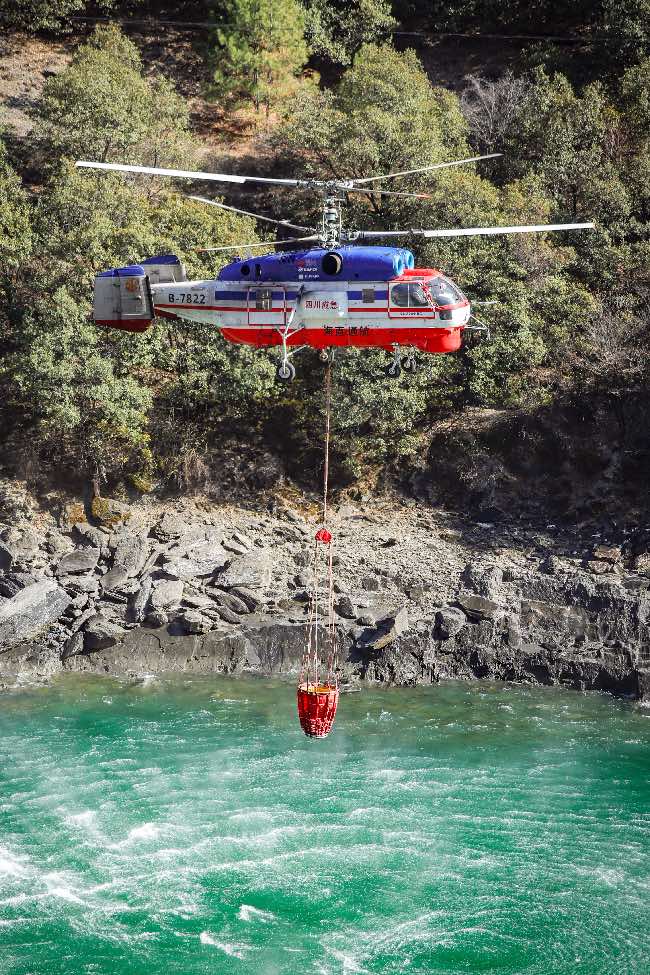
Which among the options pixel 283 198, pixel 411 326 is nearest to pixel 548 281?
pixel 283 198

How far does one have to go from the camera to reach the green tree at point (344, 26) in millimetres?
56781

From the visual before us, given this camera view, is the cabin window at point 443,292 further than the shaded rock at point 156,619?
No

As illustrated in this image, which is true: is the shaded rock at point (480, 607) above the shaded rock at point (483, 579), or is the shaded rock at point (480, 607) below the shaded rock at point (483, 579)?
below

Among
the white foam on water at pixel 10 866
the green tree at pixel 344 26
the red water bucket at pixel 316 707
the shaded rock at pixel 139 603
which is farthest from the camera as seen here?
the green tree at pixel 344 26

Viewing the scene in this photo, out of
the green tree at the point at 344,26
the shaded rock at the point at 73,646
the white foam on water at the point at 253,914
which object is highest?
the green tree at the point at 344,26

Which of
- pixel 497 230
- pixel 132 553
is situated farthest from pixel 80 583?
pixel 497 230

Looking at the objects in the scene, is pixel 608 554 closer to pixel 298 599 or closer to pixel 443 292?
pixel 298 599

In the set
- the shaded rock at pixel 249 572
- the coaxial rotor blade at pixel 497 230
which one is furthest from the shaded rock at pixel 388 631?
the coaxial rotor blade at pixel 497 230

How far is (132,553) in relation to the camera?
38.4m

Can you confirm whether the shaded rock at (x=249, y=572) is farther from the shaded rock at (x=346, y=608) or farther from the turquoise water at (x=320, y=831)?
the turquoise water at (x=320, y=831)

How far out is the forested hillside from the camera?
40031mm

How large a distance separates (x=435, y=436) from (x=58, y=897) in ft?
76.6

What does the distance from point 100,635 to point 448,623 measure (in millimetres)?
10474

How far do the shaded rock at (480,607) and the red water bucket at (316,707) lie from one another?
39.0ft
